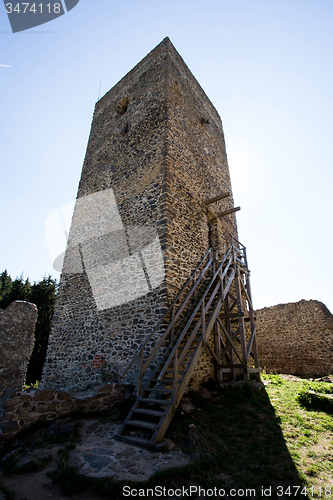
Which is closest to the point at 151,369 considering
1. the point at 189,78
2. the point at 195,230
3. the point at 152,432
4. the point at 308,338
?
the point at 152,432

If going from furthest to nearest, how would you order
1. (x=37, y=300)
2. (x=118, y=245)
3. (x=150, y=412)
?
1. (x=37, y=300)
2. (x=118, y=245)
3. (x=150, y=412)

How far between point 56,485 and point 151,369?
2.96m

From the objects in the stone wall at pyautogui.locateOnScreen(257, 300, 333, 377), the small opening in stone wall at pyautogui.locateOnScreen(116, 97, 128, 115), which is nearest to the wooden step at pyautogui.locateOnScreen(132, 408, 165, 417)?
the stone wall at pyautogui.locateOnScreen(257, 300, 333, 377)

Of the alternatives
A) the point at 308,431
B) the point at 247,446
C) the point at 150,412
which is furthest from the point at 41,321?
the point at 308,431

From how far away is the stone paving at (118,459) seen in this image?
3.39 metres

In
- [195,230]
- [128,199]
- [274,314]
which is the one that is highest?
[128,199]

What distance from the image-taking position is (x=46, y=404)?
203 inches

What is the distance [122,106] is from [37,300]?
13937 mm

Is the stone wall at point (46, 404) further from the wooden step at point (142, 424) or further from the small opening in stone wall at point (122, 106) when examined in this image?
the small opening in stone wall at point (122, 106)

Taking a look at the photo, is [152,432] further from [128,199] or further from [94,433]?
[128,199]

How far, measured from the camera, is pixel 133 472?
3.38 metres

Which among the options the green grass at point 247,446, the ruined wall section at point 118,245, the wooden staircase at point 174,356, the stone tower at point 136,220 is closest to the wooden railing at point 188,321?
the wooden staircase at point 174,356

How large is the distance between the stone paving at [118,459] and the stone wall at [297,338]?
9782 millimetres

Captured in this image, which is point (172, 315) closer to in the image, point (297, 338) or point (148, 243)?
point (148, 243)
